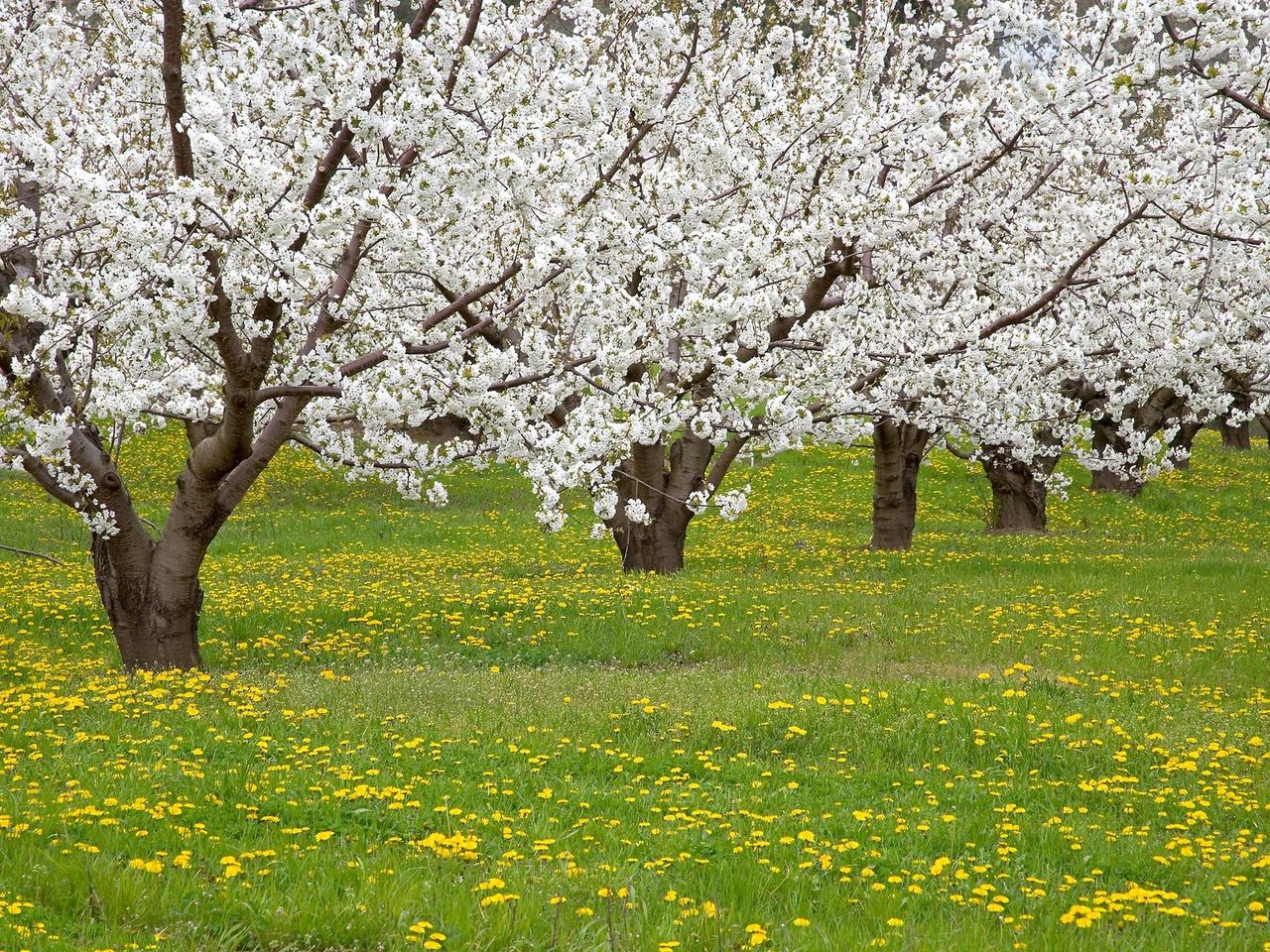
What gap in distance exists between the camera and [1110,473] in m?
27.6

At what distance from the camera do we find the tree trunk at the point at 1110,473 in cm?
2452

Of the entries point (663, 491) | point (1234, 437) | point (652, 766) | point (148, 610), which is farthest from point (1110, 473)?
point (148, 610)

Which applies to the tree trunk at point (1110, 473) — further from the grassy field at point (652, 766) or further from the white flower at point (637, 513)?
the white flower at point (637, 513)

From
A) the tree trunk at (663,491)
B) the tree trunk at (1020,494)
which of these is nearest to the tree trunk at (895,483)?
the tree trunk at (1020,494)

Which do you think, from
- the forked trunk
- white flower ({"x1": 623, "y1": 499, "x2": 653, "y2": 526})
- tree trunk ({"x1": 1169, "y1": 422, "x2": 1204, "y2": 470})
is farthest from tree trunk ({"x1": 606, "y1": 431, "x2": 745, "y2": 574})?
tree trunk ({"x1": 1169, "y1": 422, "x2": 1204, "y2": 470})

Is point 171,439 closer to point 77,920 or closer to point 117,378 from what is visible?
point 117,378

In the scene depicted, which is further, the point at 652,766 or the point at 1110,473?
the point at 1110,473

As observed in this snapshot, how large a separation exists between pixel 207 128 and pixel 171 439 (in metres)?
23.3

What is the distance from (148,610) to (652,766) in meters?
5.21

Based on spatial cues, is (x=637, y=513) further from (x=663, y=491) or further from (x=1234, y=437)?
(x=1234, y=437)

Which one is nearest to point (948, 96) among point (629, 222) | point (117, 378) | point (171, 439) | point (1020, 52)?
point (1020, 52)

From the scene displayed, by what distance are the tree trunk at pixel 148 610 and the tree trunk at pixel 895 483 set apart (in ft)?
37.3

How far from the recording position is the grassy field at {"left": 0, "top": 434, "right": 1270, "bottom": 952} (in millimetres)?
5051

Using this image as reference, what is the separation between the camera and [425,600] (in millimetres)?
13852
